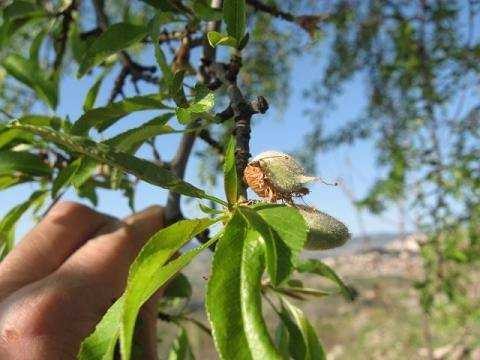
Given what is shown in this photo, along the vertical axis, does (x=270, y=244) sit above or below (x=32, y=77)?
below

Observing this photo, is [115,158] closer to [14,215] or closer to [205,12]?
[205,12]

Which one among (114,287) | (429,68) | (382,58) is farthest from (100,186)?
(382,58)

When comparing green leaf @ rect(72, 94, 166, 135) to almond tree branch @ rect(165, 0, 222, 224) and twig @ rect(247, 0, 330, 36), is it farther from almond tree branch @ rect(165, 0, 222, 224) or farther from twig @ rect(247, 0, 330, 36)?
twig @ rect(247, 0, 330, 36)

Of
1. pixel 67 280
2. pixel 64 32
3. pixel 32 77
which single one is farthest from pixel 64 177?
pixel 64 32

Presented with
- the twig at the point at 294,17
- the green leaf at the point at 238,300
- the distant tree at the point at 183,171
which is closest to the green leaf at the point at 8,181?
the distant tree at the point at 183,171

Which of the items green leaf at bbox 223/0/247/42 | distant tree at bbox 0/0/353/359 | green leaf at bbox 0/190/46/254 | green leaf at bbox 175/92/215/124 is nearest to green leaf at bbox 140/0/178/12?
distant tree at bbox 0/0/353/359

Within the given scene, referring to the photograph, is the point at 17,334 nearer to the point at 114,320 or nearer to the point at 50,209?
the point at 114,320

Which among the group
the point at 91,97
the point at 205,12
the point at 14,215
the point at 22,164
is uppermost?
the point at 205,12
